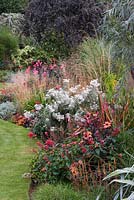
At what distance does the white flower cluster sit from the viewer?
7488 mm

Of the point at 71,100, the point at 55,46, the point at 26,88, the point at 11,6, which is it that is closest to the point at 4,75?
the point at 55,46

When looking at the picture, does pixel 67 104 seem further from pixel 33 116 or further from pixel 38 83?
pixel 38 83

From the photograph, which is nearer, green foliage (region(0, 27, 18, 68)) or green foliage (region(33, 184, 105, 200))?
green foliage (region(33, 184, 105, 200))

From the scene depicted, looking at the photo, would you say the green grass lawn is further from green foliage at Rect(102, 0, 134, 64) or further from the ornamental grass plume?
green foliage at Rect(102, 0, 134, 64)

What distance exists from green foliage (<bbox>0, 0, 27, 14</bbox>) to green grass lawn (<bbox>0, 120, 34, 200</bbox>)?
52.3 ft

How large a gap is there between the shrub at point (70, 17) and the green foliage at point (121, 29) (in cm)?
904

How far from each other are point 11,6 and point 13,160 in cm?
1839

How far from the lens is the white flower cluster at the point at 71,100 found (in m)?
7.49

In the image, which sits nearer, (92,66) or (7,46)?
(92,66)

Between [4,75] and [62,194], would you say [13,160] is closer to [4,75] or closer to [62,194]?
[62,194]

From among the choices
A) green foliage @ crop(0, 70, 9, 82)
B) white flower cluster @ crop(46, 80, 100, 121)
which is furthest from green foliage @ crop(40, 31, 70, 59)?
white flower cluster @ crop(46, 80, 100, 121)

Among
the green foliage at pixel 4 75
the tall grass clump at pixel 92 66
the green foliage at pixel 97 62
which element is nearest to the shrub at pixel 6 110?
the tall grass clump at pixel 92 66

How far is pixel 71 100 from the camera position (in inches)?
301

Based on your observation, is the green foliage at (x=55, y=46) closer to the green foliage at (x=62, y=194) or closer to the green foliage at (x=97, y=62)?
the green foliage at (x=97, y=62)
